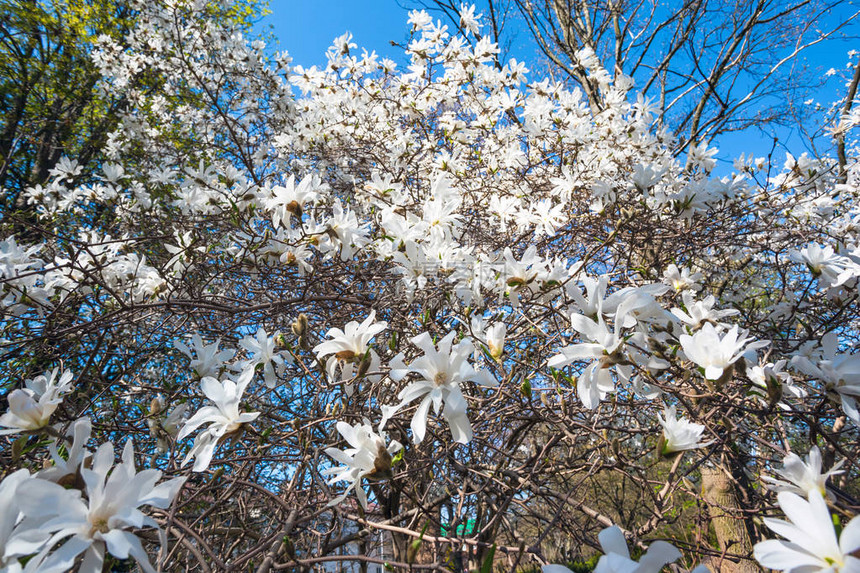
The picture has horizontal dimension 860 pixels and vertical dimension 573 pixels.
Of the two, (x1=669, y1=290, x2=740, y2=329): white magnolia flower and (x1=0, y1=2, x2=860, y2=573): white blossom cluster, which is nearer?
(x1=0, y1=2, x2=860, y2=573): white blossom cluster

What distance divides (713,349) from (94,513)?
43.5 inches

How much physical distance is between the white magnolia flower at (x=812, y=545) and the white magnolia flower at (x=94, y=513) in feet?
2.66

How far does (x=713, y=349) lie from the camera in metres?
0.88

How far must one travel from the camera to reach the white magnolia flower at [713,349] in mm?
863

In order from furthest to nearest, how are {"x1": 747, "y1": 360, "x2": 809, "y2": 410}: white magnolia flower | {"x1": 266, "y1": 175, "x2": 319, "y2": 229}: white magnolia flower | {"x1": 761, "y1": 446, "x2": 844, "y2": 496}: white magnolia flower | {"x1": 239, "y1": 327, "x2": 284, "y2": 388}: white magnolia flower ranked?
{"x1": 266, "y1": 175, "x2": 319, "y2": 229}: white magnolia flower < {"x1": 239, "y1": 327, "x2": 284, "y2": 388}: white magnolia flower < {"x1": 747, "y1": 360, "x2": 809, "y2": 410}: white magnolia flower < {"x1": 761, "y1": 446, "x2": 844, "y2": 496}: white magnolia flower

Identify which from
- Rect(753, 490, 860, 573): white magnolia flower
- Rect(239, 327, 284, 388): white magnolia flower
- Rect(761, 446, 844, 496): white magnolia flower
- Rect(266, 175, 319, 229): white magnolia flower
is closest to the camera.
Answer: Rect(753, 490, 860, 573): white magnolia flower

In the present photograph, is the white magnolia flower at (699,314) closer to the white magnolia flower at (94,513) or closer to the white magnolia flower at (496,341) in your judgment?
the white magnolia flower at (496,341)

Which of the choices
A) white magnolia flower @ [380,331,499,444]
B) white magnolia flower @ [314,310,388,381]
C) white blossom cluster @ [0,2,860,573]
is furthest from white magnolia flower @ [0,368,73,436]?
white magnolia flower @ [380,331,499,444]

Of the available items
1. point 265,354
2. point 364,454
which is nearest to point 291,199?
point 265,354

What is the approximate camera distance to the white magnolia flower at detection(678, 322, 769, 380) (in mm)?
863

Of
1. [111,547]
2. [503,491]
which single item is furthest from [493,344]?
[111,547]

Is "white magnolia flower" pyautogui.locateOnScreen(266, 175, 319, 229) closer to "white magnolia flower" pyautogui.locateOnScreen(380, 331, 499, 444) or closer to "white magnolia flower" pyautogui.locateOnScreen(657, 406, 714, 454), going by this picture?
"white magnolia flower" pyautogui.locateOnScreen(380, 331, 499, 444)

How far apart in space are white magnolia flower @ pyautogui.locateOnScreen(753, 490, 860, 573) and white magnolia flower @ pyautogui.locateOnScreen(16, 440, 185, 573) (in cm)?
81

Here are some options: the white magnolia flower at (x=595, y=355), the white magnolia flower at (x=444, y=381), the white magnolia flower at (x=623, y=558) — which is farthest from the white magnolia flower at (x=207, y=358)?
the white magnolia flower at (x=623, y=558)
